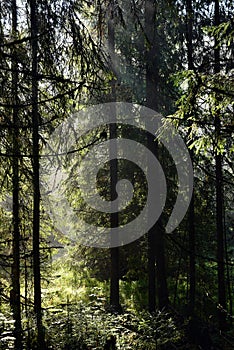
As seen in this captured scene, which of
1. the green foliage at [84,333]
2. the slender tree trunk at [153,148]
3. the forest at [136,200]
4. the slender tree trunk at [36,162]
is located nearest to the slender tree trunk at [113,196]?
the forest at [136,200]

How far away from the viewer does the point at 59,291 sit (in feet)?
44.5

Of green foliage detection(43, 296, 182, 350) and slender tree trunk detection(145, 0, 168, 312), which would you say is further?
slender tree trunk detection(145, 0, 168, 312)

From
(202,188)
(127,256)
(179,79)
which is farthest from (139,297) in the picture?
(179,79)

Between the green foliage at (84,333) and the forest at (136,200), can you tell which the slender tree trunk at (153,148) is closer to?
the forest at (136,200)

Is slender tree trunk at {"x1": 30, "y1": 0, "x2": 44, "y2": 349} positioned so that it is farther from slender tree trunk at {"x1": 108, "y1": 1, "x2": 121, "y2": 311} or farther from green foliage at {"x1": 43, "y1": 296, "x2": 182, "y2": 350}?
slender tree trunk at {"x1": 108, "y1": 1, "x2": 121, "y2": 311}

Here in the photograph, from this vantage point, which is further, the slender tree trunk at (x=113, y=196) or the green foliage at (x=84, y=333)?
the slender tree trunk at (x=113, y=196)

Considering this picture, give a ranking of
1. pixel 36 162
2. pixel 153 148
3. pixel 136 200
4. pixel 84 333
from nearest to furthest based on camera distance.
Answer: pixel 84 333, pixel 36 162, pixel 153 148, pixel 136 200

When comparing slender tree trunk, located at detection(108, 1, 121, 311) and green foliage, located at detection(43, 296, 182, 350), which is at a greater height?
slender tree trunk, located at detection(108, 1, 121, 311)

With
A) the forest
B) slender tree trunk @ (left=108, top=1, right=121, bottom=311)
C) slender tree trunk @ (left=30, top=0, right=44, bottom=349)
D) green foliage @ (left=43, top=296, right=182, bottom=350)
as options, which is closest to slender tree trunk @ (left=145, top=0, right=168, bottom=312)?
the forest

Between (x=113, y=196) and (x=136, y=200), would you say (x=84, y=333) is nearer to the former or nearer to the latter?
(x=113, y=196)

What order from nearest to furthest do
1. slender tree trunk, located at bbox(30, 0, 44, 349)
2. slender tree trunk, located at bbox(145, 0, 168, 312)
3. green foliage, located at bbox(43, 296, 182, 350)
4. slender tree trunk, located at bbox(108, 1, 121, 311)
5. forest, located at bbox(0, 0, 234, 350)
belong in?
slender tree trunk, located at bbox(30, 0, 44, 349) < green foliage, located at bbox(43, 296, 182, 350) < forest, located at bbox(0, 0, 234, 350) < slender tree trunk, located at bbox(145, 0, 168, 312) < slender tree trunk, located at bbox(108, 1, 121, 311)

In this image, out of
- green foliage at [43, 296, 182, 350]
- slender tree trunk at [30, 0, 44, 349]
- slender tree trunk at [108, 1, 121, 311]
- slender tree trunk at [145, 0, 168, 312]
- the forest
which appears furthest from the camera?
slender tree trunk at [108, 1, 121, 311]

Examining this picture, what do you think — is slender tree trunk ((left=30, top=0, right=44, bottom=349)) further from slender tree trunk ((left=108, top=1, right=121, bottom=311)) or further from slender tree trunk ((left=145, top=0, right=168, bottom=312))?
slender tree trunk ((left=108, top=1, right=121, bottom=311))

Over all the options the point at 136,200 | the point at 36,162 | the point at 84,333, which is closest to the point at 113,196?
the point at 136,200
